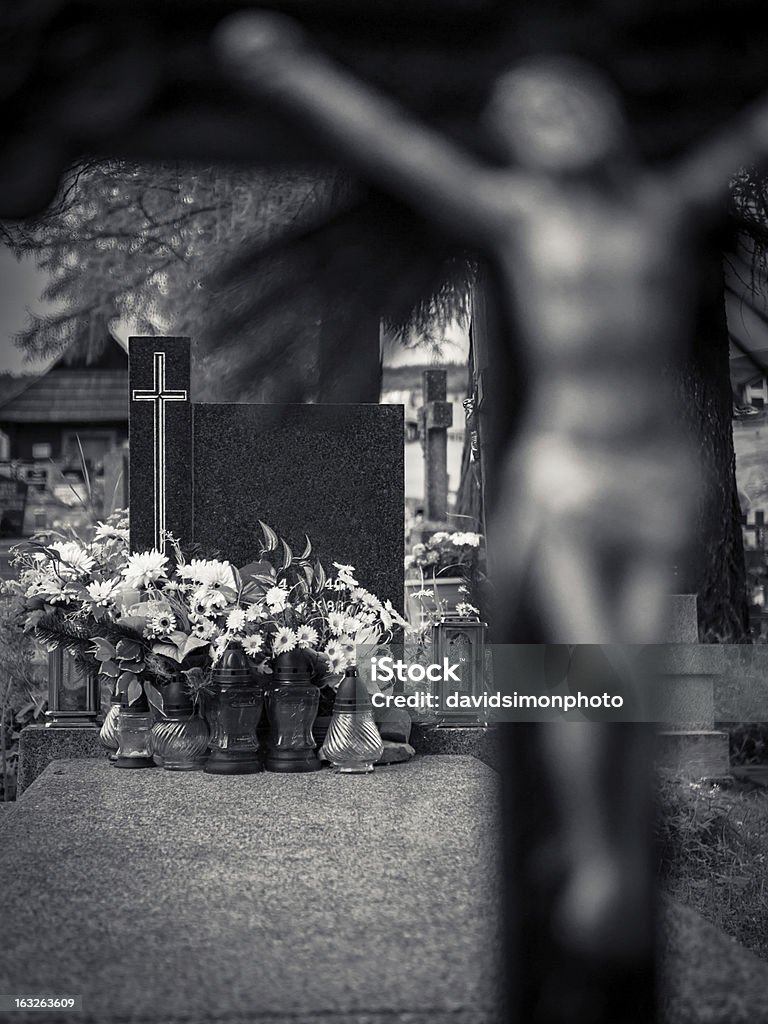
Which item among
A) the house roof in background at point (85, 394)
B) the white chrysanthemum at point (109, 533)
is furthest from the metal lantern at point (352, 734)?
the house roof in background at point (85, 394)

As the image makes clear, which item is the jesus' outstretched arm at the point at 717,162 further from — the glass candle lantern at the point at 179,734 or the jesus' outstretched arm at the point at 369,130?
the glass candle lantern at the point at 179,734

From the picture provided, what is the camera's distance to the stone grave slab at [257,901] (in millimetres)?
1505

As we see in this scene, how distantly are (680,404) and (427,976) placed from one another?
1004mm

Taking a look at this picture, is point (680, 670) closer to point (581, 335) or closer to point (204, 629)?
point (581, 335)

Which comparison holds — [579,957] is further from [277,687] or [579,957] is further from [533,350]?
[277,687]

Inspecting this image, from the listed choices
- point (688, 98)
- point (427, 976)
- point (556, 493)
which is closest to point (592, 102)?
point (688, 98)

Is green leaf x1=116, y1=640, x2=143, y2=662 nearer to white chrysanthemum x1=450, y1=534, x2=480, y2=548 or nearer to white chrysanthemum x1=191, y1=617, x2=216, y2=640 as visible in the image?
white chrysanthemum x1=191, y1=617, x2=216, y2=640

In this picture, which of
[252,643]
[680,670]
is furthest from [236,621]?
[680,670]

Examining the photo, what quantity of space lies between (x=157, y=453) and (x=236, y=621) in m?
0.98

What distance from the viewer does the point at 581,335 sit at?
0.83m

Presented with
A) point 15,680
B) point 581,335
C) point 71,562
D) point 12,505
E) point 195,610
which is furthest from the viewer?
point 12,505

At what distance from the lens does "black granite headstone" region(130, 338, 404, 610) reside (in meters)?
4.34

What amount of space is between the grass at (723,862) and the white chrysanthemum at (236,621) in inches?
58.1

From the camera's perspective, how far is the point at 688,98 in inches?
32.5
